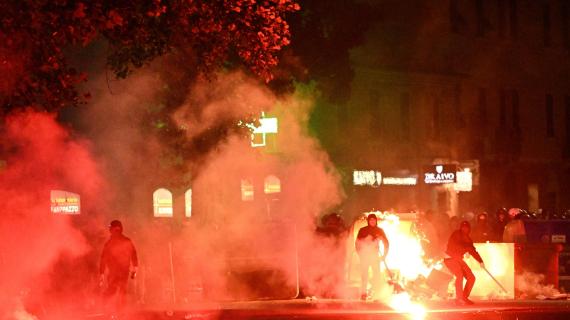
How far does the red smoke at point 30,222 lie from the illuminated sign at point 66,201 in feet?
20.8

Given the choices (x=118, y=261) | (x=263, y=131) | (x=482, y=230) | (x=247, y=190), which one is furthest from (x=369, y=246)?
(x=247, y=190)

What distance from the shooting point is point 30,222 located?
16312mm

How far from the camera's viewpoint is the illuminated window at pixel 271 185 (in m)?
29.1

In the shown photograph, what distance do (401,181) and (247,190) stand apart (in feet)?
38.6

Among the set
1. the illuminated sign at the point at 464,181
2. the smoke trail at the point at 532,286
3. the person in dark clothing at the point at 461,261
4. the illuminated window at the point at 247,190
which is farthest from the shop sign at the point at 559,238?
the illuminated sign at the point at 464,181

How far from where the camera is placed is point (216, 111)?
72.2ft

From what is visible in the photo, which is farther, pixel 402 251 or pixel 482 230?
pixel 482 230

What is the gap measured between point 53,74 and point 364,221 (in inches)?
316

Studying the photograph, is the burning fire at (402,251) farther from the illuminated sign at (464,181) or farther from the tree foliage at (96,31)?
the illuminated sign at (464,181)

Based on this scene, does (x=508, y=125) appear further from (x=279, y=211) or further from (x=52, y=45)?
(x=52, y=45)

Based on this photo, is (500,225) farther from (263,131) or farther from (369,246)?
(369,246)

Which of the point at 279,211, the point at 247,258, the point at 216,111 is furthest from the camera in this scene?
the point at 279,211

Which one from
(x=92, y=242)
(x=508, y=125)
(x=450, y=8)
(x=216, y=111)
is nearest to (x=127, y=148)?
(x=216, y=111)

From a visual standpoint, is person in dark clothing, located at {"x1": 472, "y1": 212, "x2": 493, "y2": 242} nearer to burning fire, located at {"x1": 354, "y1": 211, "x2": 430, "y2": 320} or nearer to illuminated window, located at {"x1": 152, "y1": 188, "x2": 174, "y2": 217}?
burning fire, located at {"x1": 354, "y1": 211, "x2": 430, "y2": 320}
